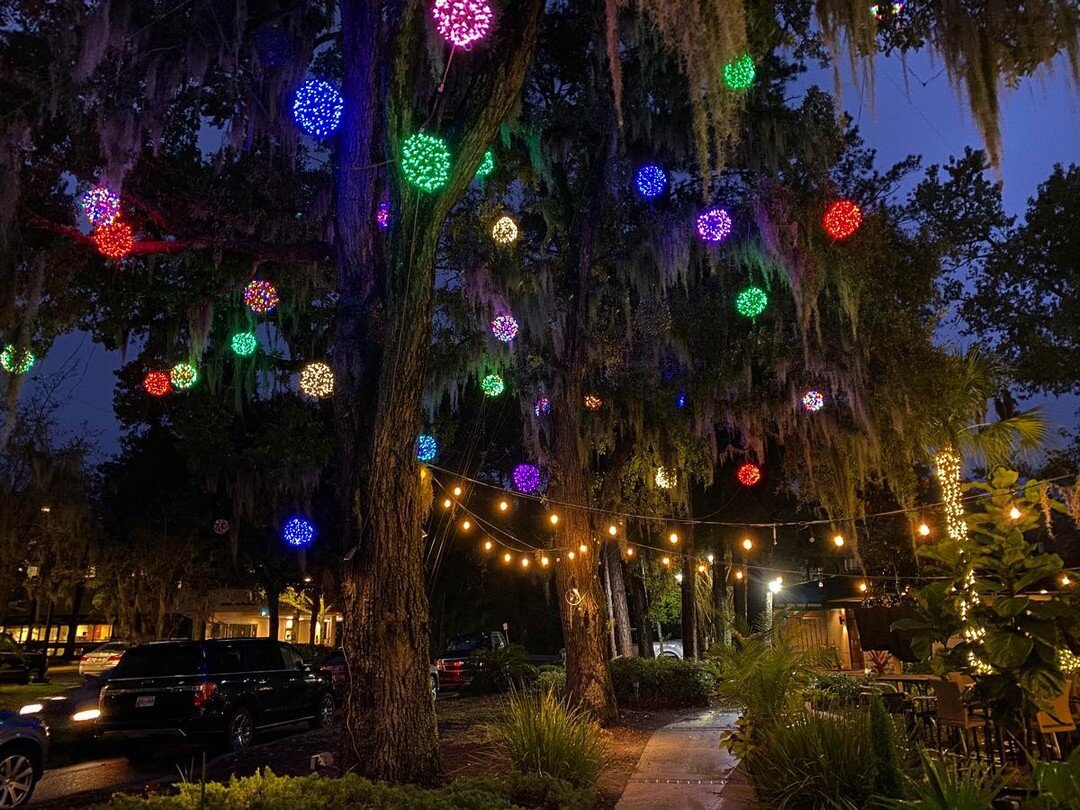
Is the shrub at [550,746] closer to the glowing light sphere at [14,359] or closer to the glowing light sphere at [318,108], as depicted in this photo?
the glowing light sphere at [318,108]

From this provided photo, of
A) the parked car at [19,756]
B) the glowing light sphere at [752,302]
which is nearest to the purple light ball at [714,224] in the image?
the glowing light sphere at [752,302]

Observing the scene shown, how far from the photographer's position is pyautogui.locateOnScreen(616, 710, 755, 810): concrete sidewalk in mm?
7113

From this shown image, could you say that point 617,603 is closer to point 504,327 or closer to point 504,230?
point 504,327

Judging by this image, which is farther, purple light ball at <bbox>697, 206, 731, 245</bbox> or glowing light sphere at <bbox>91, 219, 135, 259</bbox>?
purple light ball at <bbox>697, 206, 731, 245</bbox>

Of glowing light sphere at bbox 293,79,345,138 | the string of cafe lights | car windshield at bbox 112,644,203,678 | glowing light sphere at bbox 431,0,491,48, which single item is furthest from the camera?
the string of cafe lights

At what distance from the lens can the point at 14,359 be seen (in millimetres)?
9906

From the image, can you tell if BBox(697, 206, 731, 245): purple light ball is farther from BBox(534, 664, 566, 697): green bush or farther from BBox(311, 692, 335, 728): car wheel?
BBox(311, 692, 335, 728): car wheel

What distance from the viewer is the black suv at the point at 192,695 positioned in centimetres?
1045

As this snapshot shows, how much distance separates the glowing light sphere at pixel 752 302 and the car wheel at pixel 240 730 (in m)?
10.2

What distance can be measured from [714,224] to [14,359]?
996 centimetres

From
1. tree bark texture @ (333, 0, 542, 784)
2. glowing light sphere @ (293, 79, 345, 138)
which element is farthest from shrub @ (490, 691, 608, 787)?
glowing light sphere @ (293, 79, 345, 138)

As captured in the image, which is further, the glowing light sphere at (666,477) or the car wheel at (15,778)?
the glowing light sphere at (666,477)

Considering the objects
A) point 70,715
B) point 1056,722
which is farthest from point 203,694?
point 1056,722

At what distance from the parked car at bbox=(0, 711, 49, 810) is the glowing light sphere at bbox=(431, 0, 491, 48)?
7539 millimetres
